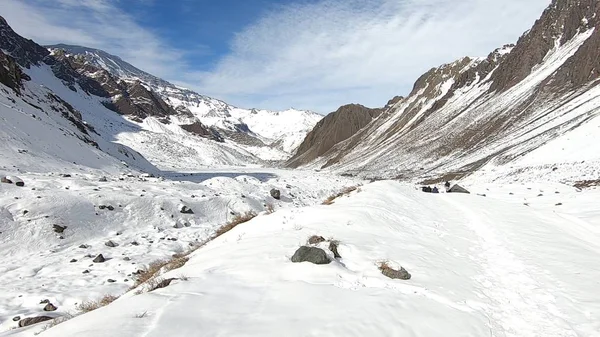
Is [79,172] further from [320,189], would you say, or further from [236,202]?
[320,189]

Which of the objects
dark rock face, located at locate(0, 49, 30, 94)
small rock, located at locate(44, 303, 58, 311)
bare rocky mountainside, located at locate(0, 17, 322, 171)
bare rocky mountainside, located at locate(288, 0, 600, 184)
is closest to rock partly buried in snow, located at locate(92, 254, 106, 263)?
small rock, located at locate(44, 303, 58, 311)

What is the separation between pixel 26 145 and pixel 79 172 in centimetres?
414

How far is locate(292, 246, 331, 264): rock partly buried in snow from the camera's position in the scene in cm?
811

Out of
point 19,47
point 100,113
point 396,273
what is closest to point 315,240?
point 396,273

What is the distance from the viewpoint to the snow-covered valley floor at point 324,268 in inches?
212

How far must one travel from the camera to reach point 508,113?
291 feet

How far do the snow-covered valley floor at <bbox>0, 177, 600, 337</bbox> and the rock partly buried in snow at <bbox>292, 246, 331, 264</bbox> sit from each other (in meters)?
0.27

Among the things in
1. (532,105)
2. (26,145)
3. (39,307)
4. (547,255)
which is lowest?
(39,307)

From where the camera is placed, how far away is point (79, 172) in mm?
26156

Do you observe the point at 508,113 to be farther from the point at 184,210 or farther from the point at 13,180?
the point at 13,180

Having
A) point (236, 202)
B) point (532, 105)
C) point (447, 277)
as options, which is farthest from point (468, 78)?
point (447, 277)

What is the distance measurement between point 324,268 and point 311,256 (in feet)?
1.37

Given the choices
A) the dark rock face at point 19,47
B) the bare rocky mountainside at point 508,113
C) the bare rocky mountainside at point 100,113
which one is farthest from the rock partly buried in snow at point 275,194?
the dark rock face at point 19,47

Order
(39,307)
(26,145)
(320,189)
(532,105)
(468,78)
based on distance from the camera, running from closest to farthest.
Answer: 1. (39,307)
2. (26,145)
3. (320,189)
4. (532,105)
5. (468,78)
